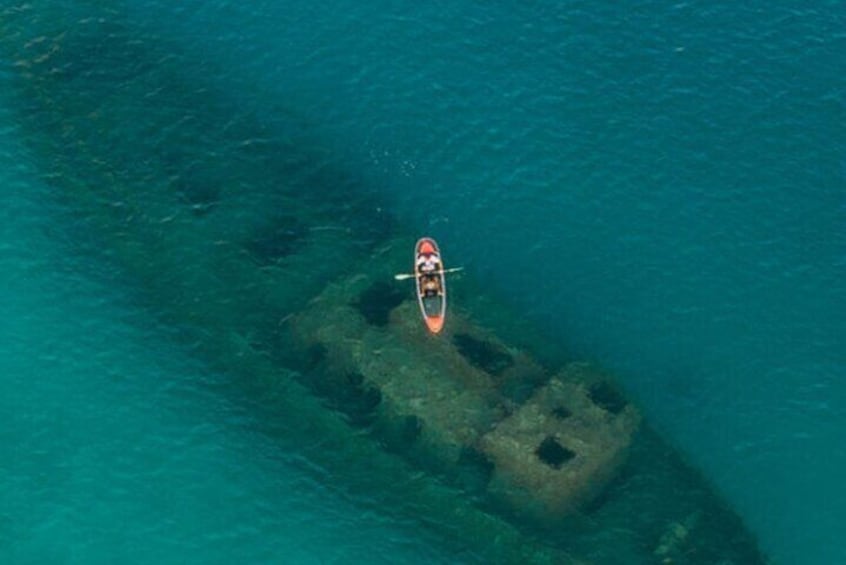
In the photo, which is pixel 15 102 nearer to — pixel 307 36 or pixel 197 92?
pixel 197 92

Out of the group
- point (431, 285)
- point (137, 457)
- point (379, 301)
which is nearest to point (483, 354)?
point (431, 285)

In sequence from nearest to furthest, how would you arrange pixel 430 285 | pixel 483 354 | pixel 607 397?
pixel 607 397 < pixel 483 354 < pixel 430 285

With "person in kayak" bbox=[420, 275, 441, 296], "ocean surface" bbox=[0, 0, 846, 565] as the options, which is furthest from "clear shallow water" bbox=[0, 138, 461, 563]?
"person in kayak" bbox=[420, 275, 441, 296]

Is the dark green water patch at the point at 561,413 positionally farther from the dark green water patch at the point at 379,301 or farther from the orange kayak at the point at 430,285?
the dark green water patch at the point at 379,301

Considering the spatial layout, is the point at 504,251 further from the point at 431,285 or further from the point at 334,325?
the point at 334,325

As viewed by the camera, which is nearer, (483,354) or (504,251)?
(483,354)

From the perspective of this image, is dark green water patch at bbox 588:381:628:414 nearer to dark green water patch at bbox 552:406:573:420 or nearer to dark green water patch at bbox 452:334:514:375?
dark green water patch at bbox 552:406:573:420
